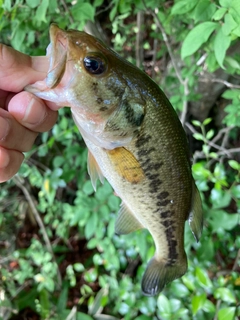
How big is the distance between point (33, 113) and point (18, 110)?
4cm

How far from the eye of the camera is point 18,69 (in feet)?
3.26

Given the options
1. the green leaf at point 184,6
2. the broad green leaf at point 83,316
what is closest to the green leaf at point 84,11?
the green leaf at point 184,6

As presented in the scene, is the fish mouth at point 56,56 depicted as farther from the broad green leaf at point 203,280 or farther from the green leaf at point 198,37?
the broad green leaf at point 203,280

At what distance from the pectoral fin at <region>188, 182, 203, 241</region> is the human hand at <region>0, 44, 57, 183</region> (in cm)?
51

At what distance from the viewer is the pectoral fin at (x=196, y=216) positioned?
100cm

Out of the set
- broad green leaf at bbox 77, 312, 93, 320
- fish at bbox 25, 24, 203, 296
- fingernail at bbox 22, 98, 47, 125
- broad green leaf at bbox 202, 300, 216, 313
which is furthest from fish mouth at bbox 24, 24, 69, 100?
broad green leaf at bbox 77, 312, 93, 320

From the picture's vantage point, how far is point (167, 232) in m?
1.08

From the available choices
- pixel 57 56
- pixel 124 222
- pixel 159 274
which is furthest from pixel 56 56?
pixel 159 274

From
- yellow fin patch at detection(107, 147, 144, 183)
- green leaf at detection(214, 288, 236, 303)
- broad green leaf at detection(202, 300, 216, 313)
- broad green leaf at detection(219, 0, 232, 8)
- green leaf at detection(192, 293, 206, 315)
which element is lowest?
broad green leaf at detection(202, 300, 216, 313)

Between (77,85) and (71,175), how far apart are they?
4.29 ft

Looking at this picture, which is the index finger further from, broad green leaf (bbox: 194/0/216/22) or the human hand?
broad green leaf (bbox: 194/0/216/22)

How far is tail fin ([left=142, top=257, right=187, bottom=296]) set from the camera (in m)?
1.15

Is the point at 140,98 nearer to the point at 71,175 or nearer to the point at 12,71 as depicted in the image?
the point at 12,71

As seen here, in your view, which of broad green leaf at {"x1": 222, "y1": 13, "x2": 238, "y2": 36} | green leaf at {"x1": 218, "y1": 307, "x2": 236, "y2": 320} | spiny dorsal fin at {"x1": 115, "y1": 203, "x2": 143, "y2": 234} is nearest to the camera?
broad green leaf at {"x1": 222, "y1": 13, "x2": 238, "y2": 36}
